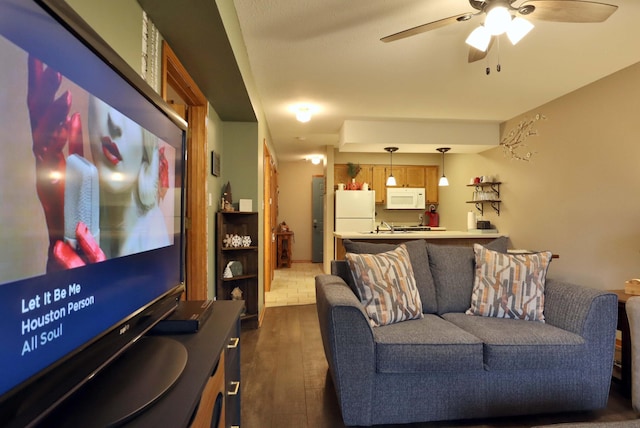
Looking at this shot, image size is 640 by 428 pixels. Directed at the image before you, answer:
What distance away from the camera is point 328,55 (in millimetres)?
2531

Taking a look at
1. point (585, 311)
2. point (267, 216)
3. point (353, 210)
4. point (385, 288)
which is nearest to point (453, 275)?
point (385, 288)

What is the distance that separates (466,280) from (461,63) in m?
1.78

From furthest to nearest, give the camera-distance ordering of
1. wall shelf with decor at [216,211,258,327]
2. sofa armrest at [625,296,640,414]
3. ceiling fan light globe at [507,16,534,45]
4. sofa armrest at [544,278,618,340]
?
wall shelf with decor at [216,211,258,327]
sofa armrest at [544,278,618,340]
ceiling fan light globe at [507,16,534,45]
sofa armrest at [625,296,640,414]

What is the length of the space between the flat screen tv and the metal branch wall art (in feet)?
13.8

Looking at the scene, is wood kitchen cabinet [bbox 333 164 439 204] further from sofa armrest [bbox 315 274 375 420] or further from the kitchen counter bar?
sofa armrest [bbox 315 274 375 420]

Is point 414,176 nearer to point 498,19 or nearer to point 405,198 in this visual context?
point 405,198

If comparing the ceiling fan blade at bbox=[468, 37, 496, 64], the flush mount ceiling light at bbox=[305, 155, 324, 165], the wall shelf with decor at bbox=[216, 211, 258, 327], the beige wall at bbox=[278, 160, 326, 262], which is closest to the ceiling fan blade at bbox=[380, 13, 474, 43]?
the ceiling fan blade at bbox=[468, 37, 496, 64]

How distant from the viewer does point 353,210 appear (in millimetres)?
5301

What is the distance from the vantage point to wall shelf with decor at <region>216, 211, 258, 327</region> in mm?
3100

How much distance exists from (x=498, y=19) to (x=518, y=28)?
8.1 inches

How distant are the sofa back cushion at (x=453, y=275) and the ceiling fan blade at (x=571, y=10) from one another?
149cm

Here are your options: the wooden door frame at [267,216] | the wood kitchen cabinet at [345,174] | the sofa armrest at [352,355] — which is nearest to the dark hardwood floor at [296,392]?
the sofa armrest at [352,355]

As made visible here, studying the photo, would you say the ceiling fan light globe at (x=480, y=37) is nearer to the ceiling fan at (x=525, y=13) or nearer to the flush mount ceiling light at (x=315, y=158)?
the ceiling fan at (x=525, y=13)

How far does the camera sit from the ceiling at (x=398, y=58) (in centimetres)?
196
